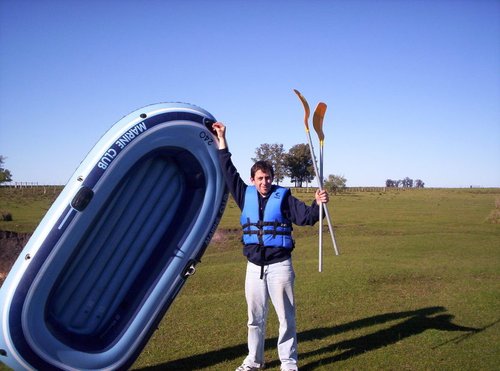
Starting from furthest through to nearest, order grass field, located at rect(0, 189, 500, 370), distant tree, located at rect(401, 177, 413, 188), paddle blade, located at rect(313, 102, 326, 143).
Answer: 1. distant tree, located at rect(401, 177, 413, 188)
2. grass field, located at rect(0, 189, 500, 370)
3. paddle blade, located at rect(313, 102, 326, 143)

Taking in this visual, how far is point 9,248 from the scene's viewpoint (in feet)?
42.7

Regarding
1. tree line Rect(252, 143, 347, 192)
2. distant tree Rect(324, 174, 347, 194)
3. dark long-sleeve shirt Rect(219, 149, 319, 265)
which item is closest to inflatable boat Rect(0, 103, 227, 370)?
dark long-sleeve shirt Rect(219, 149, 319, 265)

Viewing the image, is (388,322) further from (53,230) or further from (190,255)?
(53,230)

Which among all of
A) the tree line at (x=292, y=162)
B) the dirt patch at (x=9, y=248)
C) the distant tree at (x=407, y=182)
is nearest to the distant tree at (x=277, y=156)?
the tree line at (x=292, y=162)

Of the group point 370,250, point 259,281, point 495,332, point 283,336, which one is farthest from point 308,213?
point 370,250

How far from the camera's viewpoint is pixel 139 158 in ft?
13.8

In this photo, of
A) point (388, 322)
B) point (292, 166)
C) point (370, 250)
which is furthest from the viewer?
point (292, 166)

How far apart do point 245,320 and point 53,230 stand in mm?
3437

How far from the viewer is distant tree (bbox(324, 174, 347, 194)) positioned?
188 ft

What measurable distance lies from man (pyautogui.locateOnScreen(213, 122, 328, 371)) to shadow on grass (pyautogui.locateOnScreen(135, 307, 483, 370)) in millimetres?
479

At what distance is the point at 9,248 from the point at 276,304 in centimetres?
1144

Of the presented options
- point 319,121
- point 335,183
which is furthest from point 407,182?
point 319,121

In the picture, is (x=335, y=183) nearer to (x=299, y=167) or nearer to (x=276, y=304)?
(x=299, y=167)

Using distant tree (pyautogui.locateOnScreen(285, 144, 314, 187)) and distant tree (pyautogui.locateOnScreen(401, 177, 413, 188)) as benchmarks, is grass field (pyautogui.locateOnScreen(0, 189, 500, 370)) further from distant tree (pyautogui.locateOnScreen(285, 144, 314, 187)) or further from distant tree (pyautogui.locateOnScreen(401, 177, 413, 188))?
distant tree (pyautogui.locateOnScreen(401, 177, 413, 188))
